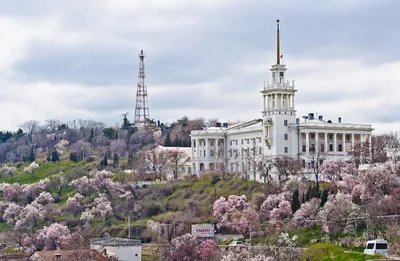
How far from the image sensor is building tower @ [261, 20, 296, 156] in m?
121

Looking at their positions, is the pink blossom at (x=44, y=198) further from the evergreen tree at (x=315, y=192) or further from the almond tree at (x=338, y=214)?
the almond tree at (x=338, y=214)

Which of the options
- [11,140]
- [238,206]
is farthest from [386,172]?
[11,140]

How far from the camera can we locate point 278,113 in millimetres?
121750

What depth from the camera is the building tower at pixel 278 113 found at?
121438 millimetres

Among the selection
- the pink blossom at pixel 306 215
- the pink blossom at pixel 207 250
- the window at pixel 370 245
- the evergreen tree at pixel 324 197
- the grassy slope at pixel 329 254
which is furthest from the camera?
the evergreen tree at pixel 324 197

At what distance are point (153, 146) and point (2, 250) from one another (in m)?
48.3

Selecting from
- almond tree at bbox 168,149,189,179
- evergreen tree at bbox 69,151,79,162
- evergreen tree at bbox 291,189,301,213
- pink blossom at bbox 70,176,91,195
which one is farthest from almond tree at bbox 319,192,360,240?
evergreen tree at bbox 69,151,79,162

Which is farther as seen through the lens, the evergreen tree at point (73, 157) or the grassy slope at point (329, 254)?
the evergreen tree at point (73, 157)

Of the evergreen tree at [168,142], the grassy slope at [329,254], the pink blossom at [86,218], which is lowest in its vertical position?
the grassy slope at [329,254]

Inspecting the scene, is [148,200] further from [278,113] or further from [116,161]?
[116,161]

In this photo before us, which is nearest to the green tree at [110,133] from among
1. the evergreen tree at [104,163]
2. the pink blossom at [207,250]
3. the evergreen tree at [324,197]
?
the evergreen tree at [104,163]

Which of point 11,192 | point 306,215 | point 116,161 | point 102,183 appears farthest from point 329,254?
point 116,161

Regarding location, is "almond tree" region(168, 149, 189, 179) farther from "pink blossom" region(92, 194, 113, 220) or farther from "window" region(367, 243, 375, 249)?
"window" region(367, 243, 375, 249)

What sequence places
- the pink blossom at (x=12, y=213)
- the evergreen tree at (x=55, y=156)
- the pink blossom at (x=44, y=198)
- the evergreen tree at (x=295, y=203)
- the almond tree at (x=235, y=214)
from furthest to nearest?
the evergreen tree at (x=55, y=156) → the pink blossom at (x=44, y=198) → the pink blossom at (x=12, y=213) → the almond tree at (x=235, y=214) → the evergreen tree at (x=295, y=203)
